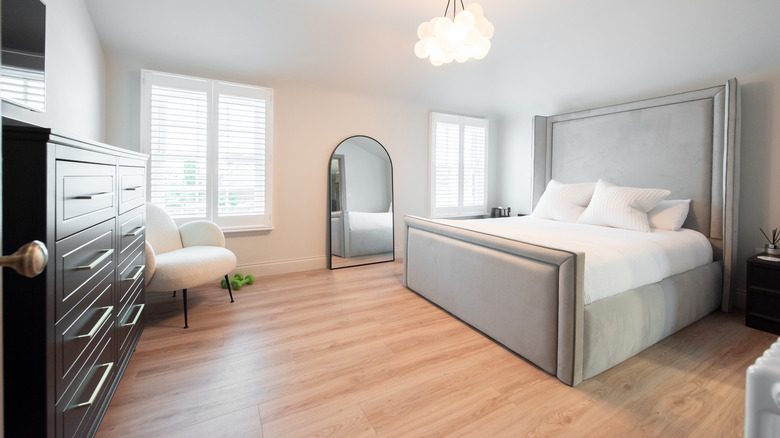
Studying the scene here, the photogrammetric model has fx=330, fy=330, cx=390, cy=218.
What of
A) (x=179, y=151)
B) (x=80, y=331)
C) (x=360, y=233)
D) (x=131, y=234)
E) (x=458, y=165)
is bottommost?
(x=80, y=331)

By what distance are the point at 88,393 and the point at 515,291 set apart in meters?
2.06

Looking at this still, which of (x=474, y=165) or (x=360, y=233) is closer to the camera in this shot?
(x=360, y=233)

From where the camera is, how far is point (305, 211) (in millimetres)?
3889

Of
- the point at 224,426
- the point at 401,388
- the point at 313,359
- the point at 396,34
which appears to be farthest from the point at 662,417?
the point at 396,34

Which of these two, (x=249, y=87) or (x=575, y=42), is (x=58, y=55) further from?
(x=575, y=42)

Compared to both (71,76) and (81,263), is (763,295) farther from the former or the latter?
(71,76)

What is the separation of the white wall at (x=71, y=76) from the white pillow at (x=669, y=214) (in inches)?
159

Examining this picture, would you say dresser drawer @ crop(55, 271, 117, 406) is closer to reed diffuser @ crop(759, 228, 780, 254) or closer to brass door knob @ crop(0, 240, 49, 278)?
brass door knob @ crop(0, 240, 49, 278)

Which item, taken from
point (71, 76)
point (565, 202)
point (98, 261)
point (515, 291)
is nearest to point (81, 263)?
point (98, 261)

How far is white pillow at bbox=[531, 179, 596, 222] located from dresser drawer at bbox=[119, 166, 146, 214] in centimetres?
361

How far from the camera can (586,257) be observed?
1.85m

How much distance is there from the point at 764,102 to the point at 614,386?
8.98 ft

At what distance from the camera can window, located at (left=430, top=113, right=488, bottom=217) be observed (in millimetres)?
4711

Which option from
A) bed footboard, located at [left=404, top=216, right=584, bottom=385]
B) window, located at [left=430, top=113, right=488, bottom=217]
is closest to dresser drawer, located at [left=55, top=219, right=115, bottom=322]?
bed footboard, located at [left=404, top=216, right=584, bottom=385]
